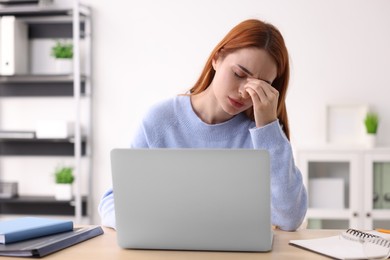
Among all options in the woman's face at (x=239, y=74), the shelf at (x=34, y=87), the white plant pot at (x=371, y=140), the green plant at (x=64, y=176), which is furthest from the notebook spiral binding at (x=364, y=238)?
the shelf at (x=34, y=87)

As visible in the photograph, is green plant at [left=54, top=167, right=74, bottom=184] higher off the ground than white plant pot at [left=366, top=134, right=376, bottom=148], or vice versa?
white plant pot at [left=366, top=134, right=376, bottom=148]

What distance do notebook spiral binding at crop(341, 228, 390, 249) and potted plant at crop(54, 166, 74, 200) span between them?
8.77 feet

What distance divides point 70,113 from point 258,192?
2.96m

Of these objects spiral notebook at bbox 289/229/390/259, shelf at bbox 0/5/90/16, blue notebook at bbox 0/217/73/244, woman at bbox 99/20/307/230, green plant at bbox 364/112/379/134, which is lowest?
spiral notebook at bbox 289/229/390/259

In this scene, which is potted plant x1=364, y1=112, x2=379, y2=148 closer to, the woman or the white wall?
the white wall

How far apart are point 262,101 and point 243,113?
32 cm

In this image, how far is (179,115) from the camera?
1.92 meters

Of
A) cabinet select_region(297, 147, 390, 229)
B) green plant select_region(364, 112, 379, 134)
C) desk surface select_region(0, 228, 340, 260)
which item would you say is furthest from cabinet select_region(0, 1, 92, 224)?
desk surface select_region(0, 228, 340, 260)

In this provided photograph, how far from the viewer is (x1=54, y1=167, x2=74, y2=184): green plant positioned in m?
3.85

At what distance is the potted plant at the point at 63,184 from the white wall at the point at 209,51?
207 mm

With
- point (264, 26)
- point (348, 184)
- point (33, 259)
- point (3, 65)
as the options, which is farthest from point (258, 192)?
point (3, 65)

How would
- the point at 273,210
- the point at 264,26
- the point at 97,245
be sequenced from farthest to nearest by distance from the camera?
the point at 264,26 → the point at 273,210 → the point at 97,245

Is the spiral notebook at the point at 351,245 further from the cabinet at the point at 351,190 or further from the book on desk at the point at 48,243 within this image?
the cabinet at the point at 351,190

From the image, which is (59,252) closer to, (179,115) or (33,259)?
(33,259)
